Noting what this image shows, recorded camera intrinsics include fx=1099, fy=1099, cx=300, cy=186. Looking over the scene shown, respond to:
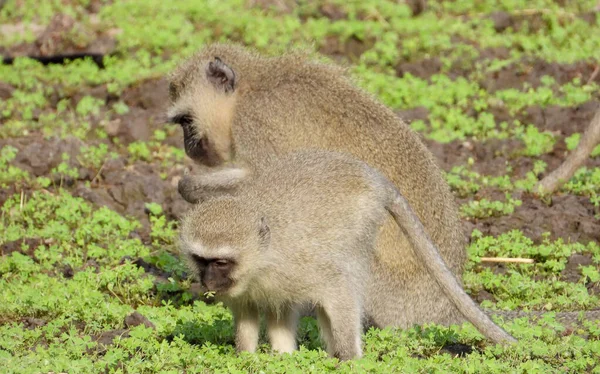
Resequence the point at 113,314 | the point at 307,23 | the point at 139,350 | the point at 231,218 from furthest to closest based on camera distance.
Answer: the point at 307,23 → the point at 113,314 → the point at 139,350 → the point at 231,218

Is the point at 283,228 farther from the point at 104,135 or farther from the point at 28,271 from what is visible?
the point at 104,135

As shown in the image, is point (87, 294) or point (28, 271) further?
point (28, 271)

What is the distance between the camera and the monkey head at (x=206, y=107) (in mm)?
8023

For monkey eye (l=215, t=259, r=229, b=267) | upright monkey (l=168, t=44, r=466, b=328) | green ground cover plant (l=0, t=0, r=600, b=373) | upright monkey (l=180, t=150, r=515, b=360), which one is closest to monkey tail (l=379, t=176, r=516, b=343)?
upright monkey (l=180, t=150, r=515, b=360)

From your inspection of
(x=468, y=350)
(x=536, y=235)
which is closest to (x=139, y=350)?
(x=468, y=350)

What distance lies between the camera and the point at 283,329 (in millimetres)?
6582

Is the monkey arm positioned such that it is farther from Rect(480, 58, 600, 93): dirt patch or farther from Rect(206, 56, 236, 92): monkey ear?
Rect(480, 58, 600, 93): dirt patch

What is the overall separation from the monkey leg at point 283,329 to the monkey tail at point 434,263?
0.84 meters

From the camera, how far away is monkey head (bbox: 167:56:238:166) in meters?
8.02

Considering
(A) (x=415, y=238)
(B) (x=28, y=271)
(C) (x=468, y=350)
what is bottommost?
(B) (x=28, y=271)

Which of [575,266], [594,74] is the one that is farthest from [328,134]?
[594,74]

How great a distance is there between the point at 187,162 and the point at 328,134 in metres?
3.06

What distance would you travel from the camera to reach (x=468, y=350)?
659 cm

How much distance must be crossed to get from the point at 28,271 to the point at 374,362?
316 centimetres
